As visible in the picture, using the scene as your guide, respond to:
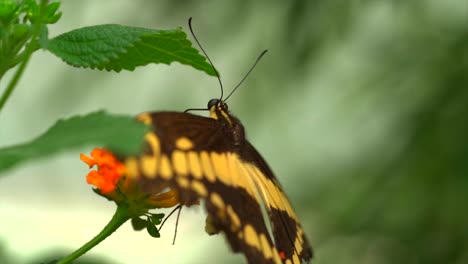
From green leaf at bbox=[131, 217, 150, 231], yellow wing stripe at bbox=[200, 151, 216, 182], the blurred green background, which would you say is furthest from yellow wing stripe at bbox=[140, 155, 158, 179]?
the blurred green background

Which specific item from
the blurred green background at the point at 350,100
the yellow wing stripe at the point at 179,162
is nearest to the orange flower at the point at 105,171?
the yellow wing stripe at the point at 179,162

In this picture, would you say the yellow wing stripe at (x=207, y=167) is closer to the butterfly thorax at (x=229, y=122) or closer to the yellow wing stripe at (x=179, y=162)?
the yellow wing stripe at (x=179, y=162)

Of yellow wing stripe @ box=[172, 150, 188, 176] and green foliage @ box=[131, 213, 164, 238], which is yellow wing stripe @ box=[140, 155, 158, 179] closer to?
yellow wing stripe @ box=[172, 150, 188, 176]

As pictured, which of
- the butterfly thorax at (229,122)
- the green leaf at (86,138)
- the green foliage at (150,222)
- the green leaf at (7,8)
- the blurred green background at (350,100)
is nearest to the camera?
the green leaf at (86,138)

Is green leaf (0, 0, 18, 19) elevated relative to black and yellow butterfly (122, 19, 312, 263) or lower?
elevated

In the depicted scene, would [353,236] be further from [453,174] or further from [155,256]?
[155,256]
